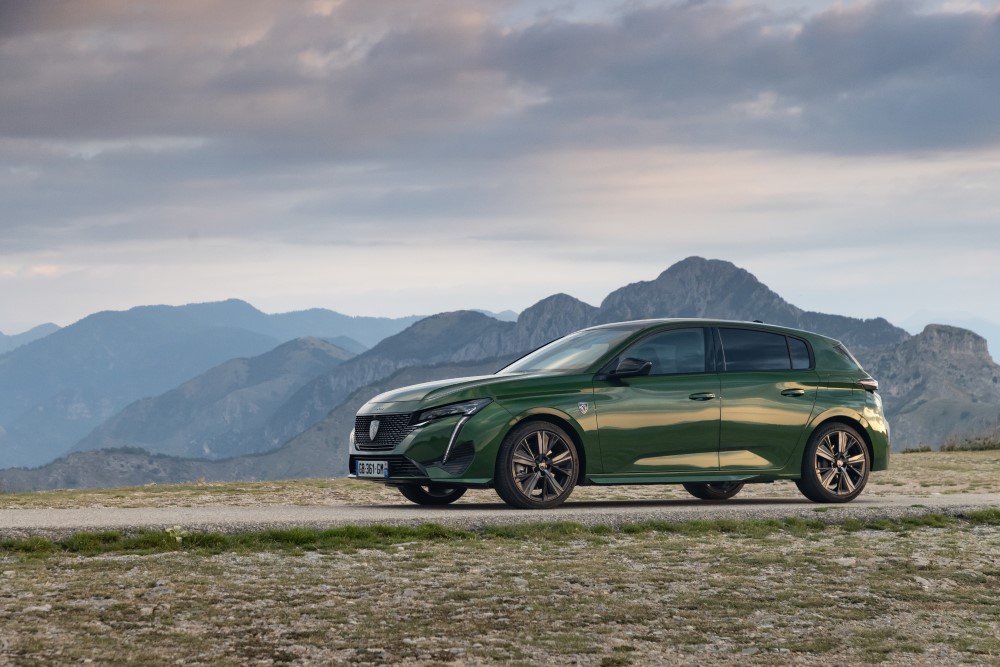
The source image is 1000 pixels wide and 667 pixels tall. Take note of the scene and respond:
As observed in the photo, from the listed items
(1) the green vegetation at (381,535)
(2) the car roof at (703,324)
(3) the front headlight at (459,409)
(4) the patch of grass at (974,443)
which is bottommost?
(1) the green vegetation at (381,535)

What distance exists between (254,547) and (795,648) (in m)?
4.46

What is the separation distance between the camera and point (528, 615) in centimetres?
725

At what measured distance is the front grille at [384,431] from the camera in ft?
40.0

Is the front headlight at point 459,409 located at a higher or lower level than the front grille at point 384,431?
higher

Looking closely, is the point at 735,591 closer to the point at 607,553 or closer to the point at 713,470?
the point at 607,553

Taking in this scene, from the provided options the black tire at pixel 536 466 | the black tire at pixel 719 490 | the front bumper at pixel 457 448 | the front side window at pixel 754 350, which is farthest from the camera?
the black tire at pixel 719 490

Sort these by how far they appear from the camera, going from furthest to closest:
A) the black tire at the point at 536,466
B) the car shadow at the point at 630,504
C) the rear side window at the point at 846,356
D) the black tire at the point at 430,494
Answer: the rear side window at the point at 846,356
the black tire at the point at 430,494
the car shadow at the point at 630,504
the black tire at the point at 536,466

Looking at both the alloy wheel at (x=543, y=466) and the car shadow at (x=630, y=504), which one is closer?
the alloy wheel at (x=543, y=466)

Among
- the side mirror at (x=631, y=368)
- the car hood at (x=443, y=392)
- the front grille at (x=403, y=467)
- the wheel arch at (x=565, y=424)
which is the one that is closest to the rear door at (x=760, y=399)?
the side mirror at (x=631, y=368)

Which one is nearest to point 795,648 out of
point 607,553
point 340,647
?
point 340,647

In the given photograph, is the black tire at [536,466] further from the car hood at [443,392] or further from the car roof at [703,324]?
the car roof at [703,324]

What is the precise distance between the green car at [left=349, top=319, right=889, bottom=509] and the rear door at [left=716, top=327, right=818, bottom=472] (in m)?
0.01

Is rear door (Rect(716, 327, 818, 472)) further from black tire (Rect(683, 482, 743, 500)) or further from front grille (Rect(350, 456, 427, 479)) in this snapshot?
front grille (Rect(350, 456, 427, 479))

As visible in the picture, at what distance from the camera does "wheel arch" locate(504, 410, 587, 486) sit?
39.4ft
